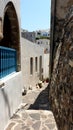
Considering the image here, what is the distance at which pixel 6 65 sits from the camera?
26.3ft

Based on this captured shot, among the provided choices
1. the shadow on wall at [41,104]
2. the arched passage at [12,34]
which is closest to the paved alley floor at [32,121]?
the shadow on wall at [41,104]

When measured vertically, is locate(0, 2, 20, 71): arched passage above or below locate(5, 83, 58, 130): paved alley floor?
above

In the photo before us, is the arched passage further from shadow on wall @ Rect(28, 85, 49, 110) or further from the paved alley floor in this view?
the paved alley floor

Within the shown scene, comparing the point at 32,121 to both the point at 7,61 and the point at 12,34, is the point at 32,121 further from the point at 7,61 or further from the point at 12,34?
the point at 12,34

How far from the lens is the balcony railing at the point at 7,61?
24.2 feet

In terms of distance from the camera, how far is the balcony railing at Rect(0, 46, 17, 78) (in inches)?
291

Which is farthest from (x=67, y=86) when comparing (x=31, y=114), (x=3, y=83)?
(x=31, y=114)

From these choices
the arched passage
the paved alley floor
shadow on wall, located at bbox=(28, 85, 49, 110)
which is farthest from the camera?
shadow on wall, located at bbox=(28, 85, 49, 110)

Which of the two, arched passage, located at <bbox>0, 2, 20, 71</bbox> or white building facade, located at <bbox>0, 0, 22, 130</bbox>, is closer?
white building facade, located at <bbox>0, 0, 22, 130</bbox>

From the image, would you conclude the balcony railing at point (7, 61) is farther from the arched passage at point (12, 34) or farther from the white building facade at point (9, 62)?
the arched passage at point (12, 34)

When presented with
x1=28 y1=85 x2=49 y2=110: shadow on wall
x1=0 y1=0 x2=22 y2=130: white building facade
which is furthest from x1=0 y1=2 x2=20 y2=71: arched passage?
x1=28 y1=85 x2=49 y2=110: shadow on wall

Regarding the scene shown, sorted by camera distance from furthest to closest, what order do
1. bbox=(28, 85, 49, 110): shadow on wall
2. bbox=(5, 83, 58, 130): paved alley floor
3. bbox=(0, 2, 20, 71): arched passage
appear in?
1. bbox=(28, 85, 49, 110): shadow on wall
2. bbox=(0, 2, 20, 71): arched passage
3. bbox=(5, 83, 58, 130): paved alley floor

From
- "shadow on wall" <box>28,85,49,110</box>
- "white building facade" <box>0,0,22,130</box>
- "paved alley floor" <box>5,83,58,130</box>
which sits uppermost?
"white building facade" <box>0,0,22,130</box>

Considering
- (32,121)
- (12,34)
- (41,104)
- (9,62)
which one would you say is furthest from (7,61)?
(41,104)
